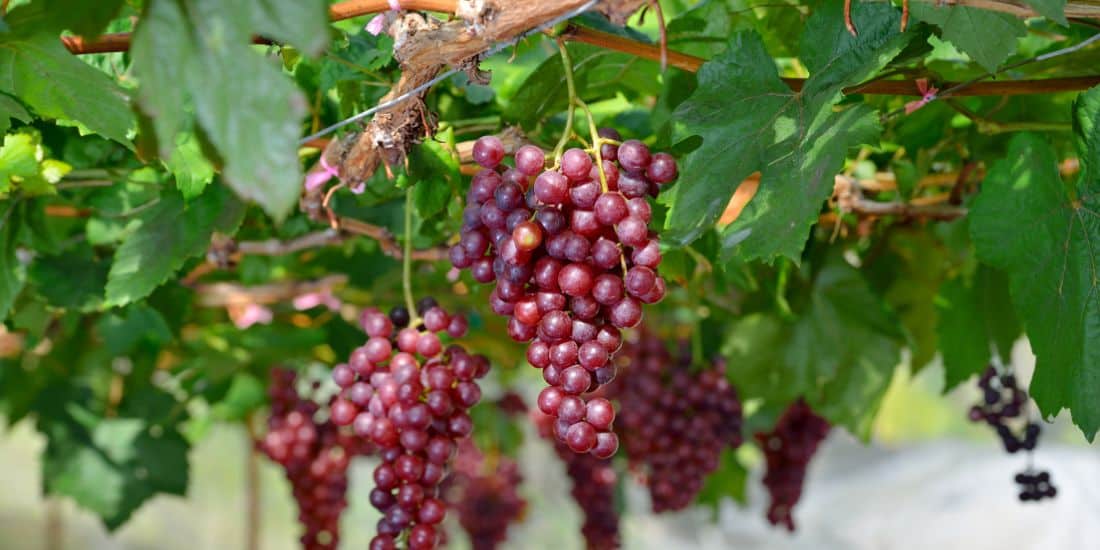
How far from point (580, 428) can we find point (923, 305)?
3.45ft

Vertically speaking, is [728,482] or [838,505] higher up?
[728,482]

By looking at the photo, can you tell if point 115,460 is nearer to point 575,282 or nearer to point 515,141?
point 515,141

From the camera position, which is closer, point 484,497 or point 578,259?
point 578,259

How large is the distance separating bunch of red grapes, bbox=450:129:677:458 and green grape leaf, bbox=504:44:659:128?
0.58 ft

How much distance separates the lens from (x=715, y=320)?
1.77 metres

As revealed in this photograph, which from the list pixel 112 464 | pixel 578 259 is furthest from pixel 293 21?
pixel 112 464

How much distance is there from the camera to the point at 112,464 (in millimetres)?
2088

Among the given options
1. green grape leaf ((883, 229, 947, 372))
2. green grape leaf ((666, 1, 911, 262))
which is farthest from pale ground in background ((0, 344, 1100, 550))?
green grape leaf ((666, 1, 911, 262))

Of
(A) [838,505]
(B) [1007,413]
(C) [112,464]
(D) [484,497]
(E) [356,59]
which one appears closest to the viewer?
(E) [356,59]

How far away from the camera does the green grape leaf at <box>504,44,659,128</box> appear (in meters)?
0.96

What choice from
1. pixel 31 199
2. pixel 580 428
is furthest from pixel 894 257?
pixel 31 199

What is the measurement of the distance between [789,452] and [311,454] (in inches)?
32.8

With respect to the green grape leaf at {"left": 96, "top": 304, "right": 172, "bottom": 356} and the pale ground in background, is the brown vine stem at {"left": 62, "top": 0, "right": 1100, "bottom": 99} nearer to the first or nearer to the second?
the green grape leaf at {"left": 96, "top": 304, "right": 172, "bottom": 356}

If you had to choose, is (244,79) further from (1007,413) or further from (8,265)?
(1007,413)
